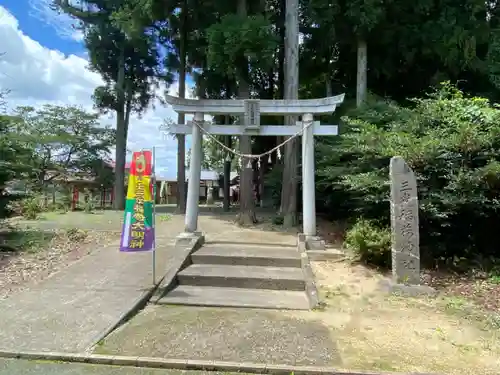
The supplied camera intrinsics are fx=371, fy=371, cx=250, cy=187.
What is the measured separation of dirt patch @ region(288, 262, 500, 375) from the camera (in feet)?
11.2

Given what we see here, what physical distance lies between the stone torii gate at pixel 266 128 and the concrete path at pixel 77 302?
1495 mm

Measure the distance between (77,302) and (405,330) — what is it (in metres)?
3.96

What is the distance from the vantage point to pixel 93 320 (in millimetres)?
4156

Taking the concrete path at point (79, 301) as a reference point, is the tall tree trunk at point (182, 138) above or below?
above

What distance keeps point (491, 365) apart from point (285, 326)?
198cm

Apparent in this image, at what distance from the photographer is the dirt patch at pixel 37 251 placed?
5.72m

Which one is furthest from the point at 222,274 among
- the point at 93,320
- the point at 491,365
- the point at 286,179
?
the point at 286,179

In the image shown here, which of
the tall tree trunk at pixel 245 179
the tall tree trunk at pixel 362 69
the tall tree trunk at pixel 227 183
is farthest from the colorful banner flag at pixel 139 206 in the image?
the tall tree trunk at pixel 227 183

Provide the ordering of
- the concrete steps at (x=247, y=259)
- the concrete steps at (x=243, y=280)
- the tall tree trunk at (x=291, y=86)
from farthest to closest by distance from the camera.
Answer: the tall tree trunk at (x=291, y=86) < the concrete steps at (x=247, y=259) < the concrete steps at (x=243, y=280)

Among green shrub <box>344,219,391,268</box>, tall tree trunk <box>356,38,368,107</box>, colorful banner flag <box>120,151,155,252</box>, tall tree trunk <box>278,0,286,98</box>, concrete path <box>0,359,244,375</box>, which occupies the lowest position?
concrete path <box>0,359,244,375</box>

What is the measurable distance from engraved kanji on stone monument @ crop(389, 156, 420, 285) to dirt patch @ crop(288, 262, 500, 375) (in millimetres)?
414

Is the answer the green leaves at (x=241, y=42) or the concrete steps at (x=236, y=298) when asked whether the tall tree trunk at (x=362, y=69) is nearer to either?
the green leaves at (x=241, y=42)

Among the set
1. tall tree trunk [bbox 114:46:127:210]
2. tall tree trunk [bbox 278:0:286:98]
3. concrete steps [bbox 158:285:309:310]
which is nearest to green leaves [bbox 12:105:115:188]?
tall tree trunk [bbox 114:46:127:210]

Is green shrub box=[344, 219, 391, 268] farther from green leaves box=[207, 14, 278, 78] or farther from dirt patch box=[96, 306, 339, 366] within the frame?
green leaves box=[207, 14, 278, 78]
